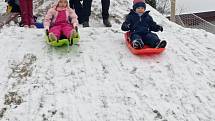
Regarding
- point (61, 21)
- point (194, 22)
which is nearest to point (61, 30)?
point (61, 21)

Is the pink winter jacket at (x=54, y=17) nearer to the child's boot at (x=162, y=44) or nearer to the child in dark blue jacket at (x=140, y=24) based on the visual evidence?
the child in dark blue jacket at (x=140, y=24)

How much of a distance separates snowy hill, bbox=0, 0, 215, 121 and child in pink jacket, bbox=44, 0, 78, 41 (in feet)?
0.98

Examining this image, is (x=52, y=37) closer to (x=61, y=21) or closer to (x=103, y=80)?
(x=61, y=21)

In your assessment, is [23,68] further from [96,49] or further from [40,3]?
[40,3]

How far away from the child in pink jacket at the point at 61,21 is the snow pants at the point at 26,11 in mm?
1078

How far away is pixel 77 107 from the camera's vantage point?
5.48 meters

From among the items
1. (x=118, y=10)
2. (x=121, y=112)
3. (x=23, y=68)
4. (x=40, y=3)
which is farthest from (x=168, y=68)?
(x=40, y=3)

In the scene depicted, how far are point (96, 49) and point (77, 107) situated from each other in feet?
6.44

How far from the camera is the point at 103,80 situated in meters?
6.19

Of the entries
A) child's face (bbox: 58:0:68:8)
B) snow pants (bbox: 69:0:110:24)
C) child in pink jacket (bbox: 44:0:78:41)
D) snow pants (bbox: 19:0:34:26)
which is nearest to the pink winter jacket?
child in pink jacket (bbox: 44:0:78:41)

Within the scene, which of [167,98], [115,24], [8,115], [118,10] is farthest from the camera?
[118,10]

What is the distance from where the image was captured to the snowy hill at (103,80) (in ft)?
17.8

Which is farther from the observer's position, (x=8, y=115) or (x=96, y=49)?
(x=96, y=49)

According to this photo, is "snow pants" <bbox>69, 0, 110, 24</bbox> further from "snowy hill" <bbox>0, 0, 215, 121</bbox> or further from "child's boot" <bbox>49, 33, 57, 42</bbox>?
"child's boot" <bbox>49, 33, 57, 42</bbox>
